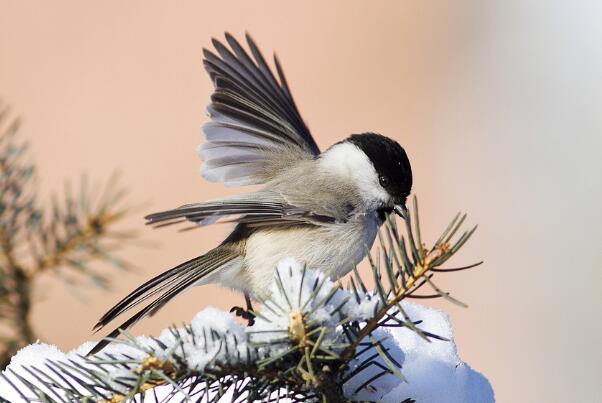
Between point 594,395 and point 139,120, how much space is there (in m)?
1.74

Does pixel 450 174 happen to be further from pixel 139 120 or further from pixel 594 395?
pixel 139 120

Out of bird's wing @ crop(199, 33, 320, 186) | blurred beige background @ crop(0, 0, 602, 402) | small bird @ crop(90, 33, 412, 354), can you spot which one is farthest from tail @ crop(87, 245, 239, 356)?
blurred beige background @ crop(0, 0, 602, 402)

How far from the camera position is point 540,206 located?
2.90 metres

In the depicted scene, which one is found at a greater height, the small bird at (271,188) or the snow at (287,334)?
the small bird at (271,188)

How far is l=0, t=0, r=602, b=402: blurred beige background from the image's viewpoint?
260 cm

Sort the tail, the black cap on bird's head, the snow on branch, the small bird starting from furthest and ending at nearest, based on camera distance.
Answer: the black cap on bird's head
the small bird
the tail
the snow on branch

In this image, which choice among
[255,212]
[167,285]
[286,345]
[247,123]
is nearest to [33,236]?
[167,285]

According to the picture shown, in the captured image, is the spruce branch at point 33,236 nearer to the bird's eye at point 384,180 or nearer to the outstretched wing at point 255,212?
the outstretched wing at point 255,212

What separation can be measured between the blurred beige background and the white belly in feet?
3.73

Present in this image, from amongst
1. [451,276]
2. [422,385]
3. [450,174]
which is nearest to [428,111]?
[450,174]

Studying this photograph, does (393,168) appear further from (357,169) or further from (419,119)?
(419,119)

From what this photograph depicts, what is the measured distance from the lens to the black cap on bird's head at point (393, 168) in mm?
1371

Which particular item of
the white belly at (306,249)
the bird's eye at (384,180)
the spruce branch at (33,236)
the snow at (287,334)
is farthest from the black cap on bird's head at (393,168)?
the snow at (287,334)

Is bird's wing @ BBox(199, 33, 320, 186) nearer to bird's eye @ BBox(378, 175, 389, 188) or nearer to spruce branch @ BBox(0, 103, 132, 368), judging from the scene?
bird's eye @ BBox(378, 175, 389, 188)
